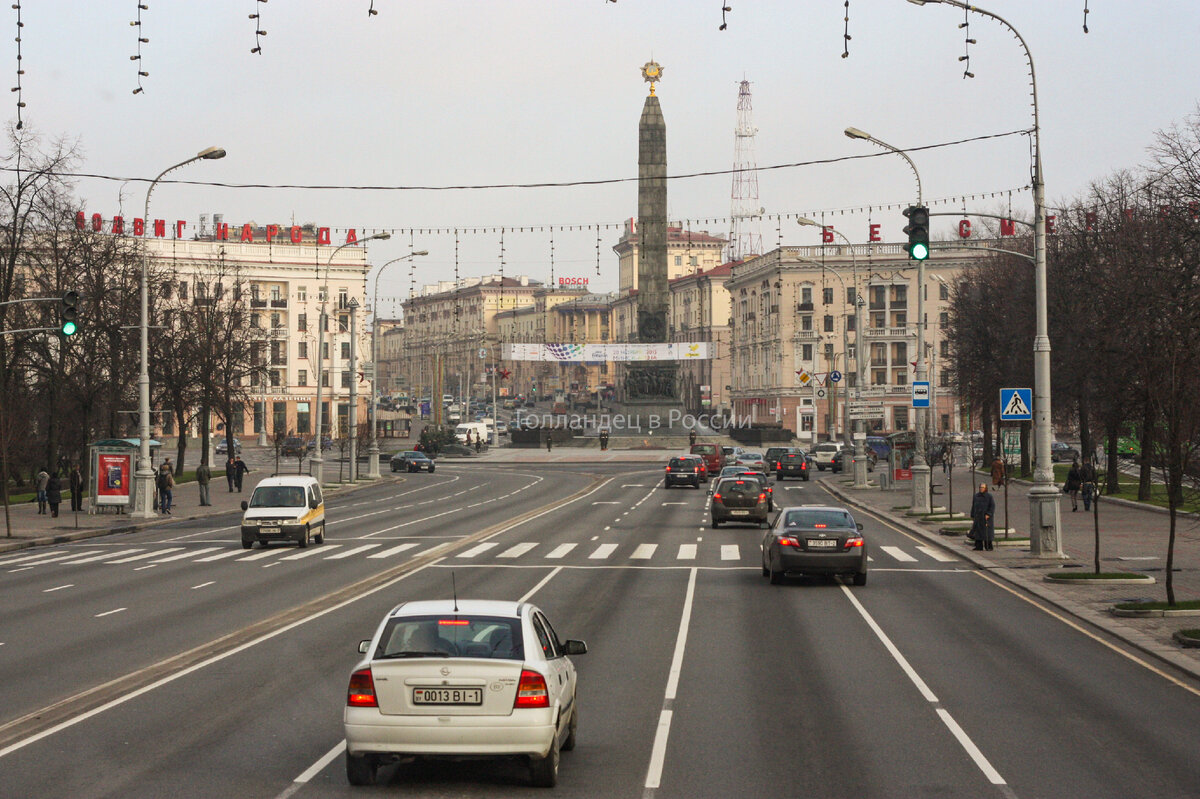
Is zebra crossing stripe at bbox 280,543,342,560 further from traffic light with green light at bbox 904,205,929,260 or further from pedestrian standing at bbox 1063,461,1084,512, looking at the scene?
pedestrian standing at bbox 1063,461,1084,512

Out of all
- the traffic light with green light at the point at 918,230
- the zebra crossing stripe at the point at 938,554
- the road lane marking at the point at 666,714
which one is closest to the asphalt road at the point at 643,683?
the road lane marking at the point at 666,714

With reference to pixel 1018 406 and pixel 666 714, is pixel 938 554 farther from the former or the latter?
pixel 666 714

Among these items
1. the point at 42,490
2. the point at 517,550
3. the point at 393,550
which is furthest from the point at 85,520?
the point at 517,550

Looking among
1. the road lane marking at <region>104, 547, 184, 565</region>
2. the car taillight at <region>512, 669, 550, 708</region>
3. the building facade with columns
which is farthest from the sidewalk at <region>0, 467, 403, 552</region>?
the building facade with columns

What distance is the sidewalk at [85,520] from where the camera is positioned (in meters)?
39.1

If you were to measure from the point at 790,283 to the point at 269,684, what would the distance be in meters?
117

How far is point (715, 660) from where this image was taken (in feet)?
54.5

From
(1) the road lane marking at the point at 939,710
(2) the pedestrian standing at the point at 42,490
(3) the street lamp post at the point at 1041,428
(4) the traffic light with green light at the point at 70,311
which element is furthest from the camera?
(2) the pedestrian standing at the point at 42,490

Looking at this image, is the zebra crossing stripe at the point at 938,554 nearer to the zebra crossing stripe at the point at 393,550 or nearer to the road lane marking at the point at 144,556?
the zebra crossing stripe at the point at 393,550

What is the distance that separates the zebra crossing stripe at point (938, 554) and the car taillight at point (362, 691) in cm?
2257

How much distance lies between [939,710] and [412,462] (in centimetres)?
7669

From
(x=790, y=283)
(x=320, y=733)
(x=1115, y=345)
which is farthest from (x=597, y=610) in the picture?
(x=790, y=283)

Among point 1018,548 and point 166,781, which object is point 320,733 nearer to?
point 166,781

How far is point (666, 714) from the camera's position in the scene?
1330 cm
